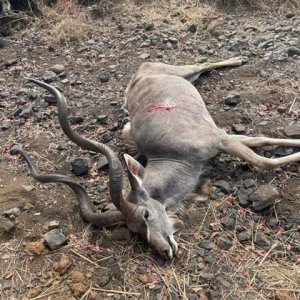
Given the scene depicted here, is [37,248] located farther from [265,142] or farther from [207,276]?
[265,142]

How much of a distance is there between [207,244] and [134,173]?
106 cm

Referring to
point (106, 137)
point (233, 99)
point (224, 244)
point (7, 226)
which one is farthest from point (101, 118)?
point (224, 244)

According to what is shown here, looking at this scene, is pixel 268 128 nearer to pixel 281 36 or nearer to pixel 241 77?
pixel 241 77

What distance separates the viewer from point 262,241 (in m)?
5.24

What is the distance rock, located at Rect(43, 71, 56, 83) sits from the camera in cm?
856

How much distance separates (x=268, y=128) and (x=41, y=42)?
16.7 feet

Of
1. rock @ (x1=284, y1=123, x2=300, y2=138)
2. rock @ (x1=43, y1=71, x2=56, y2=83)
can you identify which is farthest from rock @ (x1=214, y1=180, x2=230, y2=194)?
rock @ (x1=43, y1=71, x2=56, y2=83)

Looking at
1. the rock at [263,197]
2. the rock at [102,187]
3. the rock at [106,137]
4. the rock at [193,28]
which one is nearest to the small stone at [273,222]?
the rock at [263,197]

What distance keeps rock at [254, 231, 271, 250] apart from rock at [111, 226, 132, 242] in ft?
4.25

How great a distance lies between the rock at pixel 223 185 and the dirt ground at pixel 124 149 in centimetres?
4

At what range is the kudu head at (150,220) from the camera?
4977mm

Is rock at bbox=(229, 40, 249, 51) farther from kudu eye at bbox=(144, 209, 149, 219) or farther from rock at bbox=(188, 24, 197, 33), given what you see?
kudu eye at bbox=(144, 209, 149, 219)

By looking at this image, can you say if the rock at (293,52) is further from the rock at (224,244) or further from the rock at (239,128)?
the rock at (224,244)

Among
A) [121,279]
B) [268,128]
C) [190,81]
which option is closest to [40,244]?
[121,279]
